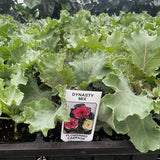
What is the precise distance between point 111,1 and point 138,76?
4473 millimetres

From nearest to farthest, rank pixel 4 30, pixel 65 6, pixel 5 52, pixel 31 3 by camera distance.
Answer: pixel 5 52 < pixel 4 30 < pixel 31 3 < pixel 65 6

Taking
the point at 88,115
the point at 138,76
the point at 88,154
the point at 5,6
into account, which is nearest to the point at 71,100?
the point at 88,115

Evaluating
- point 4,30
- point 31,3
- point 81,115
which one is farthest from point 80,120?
point 31,3

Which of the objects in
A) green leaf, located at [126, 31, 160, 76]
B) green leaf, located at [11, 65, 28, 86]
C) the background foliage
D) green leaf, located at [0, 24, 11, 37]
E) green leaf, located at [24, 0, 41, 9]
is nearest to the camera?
green leaf, located at [11, 65, 28, 86]

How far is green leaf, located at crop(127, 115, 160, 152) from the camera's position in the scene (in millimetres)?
720

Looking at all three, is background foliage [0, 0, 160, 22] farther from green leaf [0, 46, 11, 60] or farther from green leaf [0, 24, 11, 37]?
green leaf [0, 46, 11, 60]

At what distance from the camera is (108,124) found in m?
0.78

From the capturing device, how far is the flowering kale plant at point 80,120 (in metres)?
0.74

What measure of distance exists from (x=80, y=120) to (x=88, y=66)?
0.66ft

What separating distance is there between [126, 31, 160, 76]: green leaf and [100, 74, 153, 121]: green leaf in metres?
0.18

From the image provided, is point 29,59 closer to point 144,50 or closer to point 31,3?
point 144,50

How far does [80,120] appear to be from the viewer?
2.50 ft

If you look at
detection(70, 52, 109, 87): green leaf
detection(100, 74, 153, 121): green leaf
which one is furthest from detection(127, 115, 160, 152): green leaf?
detection(70, 52, 109, 87): green leaf

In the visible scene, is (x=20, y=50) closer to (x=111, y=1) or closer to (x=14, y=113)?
(x=14, y=113)
